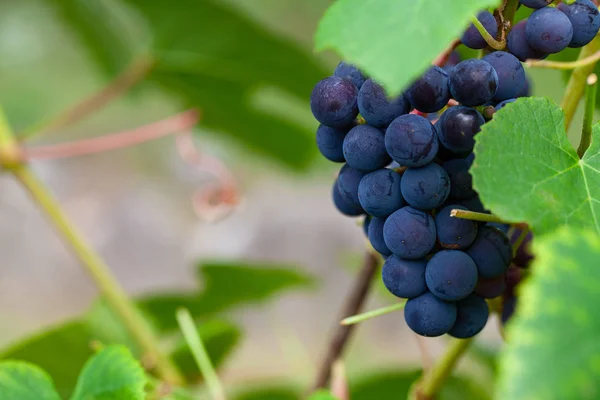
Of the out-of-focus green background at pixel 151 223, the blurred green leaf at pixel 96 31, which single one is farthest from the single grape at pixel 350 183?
the out-of-focus green background at pixel 151 223

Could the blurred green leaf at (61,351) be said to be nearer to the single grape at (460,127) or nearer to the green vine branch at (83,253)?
the green vine branch at (83,253)

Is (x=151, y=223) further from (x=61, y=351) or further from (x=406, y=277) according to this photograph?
(x=406, y=277)

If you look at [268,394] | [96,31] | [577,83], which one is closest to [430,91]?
[577,83]

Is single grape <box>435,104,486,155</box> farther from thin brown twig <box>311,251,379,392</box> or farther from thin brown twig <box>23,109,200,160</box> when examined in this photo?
thin brown twig <box>23,109,200,160</box>

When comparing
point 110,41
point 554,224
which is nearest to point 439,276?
point 554,224

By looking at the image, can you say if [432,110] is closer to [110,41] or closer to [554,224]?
→ [554,224]
